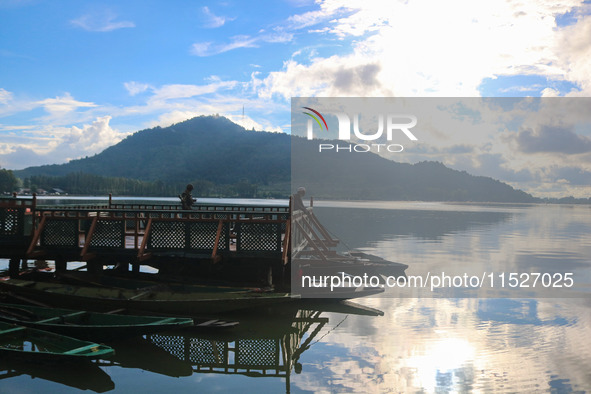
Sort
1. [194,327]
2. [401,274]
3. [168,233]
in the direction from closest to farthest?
[194,327], [168,233], [401,274]

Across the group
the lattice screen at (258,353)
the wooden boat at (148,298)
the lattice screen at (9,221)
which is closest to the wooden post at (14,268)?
the lattice screen at (9,221)

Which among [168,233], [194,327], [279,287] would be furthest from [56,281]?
[279,287]

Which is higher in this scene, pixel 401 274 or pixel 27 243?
pixel 27 243

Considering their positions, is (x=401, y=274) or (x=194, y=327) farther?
(x=401, y=274)

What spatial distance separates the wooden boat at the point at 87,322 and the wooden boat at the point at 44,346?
0.44 m

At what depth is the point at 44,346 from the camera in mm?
10383

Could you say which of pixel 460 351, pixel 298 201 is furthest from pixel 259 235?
pixel 460 351

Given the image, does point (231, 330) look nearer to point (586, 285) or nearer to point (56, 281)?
point (56, 281)

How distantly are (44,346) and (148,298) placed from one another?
10.8 ft

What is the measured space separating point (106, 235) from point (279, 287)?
573cm

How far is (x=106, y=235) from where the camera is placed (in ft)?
50.9

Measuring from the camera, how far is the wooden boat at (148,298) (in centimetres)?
1297

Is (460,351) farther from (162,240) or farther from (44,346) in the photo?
(44,346)

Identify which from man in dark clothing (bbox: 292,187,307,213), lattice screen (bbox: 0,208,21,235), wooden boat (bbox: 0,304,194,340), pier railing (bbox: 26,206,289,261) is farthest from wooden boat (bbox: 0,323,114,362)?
man in dark clothing (bbox: 292,187,307,213)
